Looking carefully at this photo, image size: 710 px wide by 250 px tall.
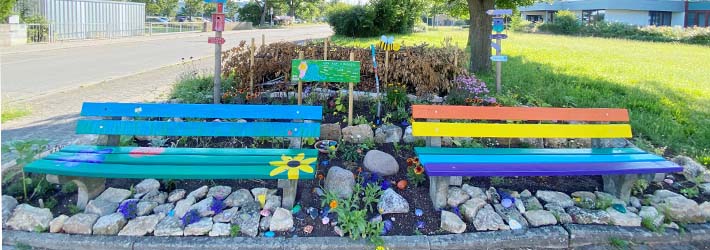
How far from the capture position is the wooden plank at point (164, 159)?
146 inches

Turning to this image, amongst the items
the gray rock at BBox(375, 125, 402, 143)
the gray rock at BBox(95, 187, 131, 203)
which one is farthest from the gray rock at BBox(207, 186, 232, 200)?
the gray rock at BBox(375, 125, 402, 143)

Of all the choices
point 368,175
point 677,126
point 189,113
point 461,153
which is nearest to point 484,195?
point 461,153

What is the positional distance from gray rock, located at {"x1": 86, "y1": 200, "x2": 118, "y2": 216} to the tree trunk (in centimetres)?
760

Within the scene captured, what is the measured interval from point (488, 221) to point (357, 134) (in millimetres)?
1846

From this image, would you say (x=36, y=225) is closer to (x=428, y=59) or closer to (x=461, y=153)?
(x=461, y=153)

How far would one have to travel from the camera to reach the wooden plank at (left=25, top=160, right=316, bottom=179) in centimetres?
347

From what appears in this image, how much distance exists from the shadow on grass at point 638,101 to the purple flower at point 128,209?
15.9ft

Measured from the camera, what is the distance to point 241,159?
12.6 feet

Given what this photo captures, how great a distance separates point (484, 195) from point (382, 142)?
4.65ft

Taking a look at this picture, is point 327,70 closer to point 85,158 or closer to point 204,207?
point 204,207

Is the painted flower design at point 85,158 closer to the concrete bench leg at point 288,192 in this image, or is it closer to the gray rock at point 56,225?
the gray rock at point 56,225

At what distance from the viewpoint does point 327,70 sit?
539cm

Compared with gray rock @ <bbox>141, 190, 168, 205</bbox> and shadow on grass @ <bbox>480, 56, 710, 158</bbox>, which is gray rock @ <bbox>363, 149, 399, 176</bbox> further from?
shadow on grass @ <bbox>480, 56, 710, 158</bbox>

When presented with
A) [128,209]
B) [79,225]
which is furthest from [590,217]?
[79,225]
